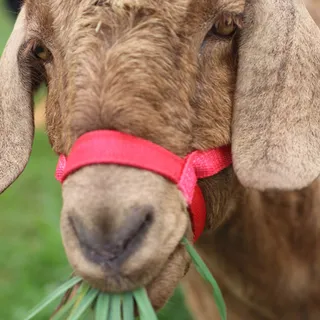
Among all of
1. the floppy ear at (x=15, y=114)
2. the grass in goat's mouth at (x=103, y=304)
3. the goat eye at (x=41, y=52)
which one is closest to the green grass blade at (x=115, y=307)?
the grass in goat's mouth at (x=103, y=304)

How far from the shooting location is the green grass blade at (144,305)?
266 cm

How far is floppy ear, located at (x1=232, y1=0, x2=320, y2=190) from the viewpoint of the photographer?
3.02 metres

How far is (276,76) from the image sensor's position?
3.08 m

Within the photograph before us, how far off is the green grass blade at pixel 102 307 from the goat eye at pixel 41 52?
109 cm

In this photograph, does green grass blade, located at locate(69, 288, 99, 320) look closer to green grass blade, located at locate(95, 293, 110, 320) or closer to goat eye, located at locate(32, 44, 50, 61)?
green grass blade, located at locate(95, 293, 110, 320)

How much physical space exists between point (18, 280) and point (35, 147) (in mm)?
3104

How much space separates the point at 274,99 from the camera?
3076 millimetres

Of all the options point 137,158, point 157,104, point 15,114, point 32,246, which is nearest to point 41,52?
point 15,114

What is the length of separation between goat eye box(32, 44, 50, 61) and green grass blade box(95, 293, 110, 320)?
1.09m

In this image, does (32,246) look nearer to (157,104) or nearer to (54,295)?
(54,295)

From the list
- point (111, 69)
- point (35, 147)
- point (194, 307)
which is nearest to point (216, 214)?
point (111, 69)

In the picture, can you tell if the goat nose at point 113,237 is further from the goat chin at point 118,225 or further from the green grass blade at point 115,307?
the green grass blade at point 115,307

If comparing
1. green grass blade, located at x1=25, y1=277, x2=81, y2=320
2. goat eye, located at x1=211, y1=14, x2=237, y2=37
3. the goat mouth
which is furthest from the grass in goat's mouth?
goat eye, located at x1=211, y1=14, x2=237, y2=37

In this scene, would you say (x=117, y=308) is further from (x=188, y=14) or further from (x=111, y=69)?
(x=188, y=14)
